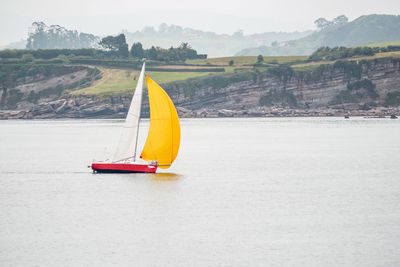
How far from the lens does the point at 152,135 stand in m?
73.6

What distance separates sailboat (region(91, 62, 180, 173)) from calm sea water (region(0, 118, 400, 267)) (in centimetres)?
117

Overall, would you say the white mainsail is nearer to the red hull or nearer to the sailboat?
the sailboat

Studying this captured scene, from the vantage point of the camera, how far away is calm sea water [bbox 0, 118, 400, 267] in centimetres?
4634

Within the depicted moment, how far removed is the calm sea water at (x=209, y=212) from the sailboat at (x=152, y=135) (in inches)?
46.1

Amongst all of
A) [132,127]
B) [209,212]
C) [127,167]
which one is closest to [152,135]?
[132,127]

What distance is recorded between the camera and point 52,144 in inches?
5217

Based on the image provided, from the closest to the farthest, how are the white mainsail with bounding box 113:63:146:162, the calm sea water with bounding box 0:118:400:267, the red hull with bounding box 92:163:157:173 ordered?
the calm sea water with bounding box 0:118:400:267 < the white mainsail with bounding box 113:63:146:162 < the red hull with bounding box 92:163:157:173

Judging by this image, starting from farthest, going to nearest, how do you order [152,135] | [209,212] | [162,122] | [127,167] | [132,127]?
[127,167]
[132,127]
[152,135]
[162,122]
[209,212]

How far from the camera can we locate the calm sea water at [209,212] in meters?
46.3

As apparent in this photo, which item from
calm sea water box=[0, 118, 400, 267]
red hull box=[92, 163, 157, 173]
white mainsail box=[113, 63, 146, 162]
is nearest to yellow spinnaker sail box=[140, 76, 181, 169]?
white mainsail box=[113, 63, 146, 162]

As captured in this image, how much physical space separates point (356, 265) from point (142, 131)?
12375cm

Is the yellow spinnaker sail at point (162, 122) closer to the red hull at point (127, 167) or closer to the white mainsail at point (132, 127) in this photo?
the white mainsail at point (132, 127)

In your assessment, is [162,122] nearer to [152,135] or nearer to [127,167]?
[152,135]

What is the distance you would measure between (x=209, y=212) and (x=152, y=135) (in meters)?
15.3
